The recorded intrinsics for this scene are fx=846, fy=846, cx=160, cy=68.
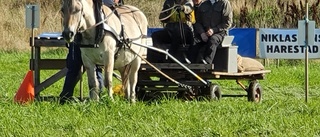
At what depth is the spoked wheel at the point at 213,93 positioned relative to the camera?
1289 centimetres

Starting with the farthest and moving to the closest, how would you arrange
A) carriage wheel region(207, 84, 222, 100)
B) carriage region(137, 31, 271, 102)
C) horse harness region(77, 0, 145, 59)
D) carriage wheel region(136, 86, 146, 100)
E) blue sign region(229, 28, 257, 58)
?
blue sign region(229, 28, 257, 58), carriage wheel region(136, 86, 146, 100), carriage wheel region(207, 84, 222, 100), carriage region(137, 31, 271, 102), horse harness region(77, 0, 145, 59)

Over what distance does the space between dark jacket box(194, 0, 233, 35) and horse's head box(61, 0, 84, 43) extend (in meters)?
→ 2.86

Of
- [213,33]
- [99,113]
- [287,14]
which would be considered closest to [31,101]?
[99,113]

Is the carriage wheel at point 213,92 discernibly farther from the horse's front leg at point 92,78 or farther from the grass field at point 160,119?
the horse's front leg at point 92,78

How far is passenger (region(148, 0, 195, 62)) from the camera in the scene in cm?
1295

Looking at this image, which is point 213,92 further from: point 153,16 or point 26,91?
point 153,16

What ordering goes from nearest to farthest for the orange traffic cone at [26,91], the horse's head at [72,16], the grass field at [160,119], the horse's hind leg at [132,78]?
the grass field at [160,119]
the horse's head at [72,16]
the orange traffic cone at [26,91]
the horse's hind leg at [132,78]

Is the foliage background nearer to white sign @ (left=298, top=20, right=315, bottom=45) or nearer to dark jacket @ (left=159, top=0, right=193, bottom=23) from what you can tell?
dark jacket @ (left=159, top=0, right=193, bottom=23)

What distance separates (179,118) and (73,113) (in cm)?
129

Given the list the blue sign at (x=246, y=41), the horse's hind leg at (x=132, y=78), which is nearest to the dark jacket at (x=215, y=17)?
the horse's hind leg at (x=132, y=78)

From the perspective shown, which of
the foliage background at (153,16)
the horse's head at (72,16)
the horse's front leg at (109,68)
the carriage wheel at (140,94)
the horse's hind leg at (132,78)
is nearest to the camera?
the horse's head at (72,16)

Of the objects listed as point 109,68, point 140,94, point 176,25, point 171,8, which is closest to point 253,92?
point 176,25

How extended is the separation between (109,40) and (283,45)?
377 inches

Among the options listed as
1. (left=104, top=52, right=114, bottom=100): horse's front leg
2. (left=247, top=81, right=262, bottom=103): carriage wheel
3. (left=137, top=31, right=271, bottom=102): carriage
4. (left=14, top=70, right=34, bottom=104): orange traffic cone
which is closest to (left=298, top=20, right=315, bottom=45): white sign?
(left=137, top=31, right=271, bottom=102): carriage
